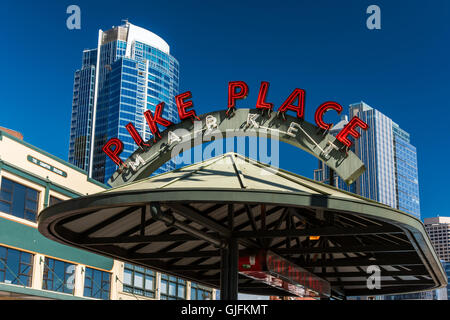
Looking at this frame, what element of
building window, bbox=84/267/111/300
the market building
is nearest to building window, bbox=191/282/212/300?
building window, bbox=84/267/111/300

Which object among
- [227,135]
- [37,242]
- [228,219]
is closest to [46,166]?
[37,242]

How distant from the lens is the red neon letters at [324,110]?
22.4 m

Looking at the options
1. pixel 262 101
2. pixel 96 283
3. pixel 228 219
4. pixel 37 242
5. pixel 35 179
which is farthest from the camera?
pixel 96 283

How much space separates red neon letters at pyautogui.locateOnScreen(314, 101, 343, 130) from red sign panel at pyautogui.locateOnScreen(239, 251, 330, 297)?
5.45 m

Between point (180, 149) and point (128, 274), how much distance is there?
2958 centimetres

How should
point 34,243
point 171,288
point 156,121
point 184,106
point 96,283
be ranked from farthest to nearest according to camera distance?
1. point 171,288
2. point 96,283
3. point 34,243
4. point 156,121
5. point 184,106

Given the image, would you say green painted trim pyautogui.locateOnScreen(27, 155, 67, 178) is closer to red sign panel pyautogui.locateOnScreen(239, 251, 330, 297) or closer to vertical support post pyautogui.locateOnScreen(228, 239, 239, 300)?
red sign panel pyautogui.locateOnScreen(239, 251, 330, 297)

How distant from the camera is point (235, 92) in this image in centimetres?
2412

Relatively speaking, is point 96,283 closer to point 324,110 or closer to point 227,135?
point 227,135

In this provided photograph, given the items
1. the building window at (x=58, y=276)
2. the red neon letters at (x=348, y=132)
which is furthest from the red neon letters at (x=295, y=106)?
the building window at (x=58, y=276)

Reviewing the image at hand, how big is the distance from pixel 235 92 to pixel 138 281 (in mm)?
31659

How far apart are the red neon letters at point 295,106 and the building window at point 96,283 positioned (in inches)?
1057

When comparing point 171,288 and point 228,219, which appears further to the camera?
point 171,288
